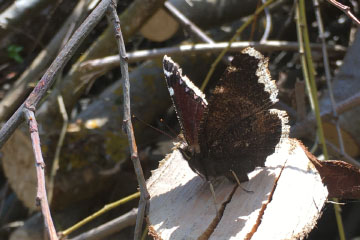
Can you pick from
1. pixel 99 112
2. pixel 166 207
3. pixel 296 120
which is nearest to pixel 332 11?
pixel 296 120

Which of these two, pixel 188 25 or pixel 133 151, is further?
pixel 188 25

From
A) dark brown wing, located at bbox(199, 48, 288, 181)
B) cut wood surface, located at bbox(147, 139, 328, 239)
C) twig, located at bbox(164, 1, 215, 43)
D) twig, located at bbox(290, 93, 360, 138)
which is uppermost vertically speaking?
twig, located at bbox(164, 1, 215, 43)

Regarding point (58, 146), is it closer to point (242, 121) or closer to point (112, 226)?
point (112, 226)

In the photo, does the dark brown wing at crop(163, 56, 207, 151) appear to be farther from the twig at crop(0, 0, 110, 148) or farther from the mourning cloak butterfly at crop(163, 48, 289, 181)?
the twig at crop(0, 0, 110, 148)

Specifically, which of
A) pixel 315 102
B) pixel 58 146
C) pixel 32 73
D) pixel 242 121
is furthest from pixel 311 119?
pixel 32 73

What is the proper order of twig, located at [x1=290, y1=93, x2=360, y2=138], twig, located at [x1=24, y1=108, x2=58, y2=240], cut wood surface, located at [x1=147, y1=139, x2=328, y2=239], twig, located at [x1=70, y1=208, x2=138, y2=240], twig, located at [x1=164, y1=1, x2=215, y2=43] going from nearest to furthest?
twig, located at [x1=24, y1=108, x2=58, y2=240]
cut wood surface, located at [x1=147, y1=139, x2=328, y2=239]
twig, located at [x1=70, y1=208, x2=138, y2=240]
twig, located at [x1=290, y1=93, x2=360, y2=138]
twig, located at [x1=164, y1=1, x2=215, y2=43]

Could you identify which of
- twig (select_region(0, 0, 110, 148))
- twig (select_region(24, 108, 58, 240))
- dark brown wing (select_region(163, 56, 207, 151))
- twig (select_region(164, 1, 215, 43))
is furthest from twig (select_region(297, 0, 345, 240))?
twig (select_region(24, 108, 58, 240))

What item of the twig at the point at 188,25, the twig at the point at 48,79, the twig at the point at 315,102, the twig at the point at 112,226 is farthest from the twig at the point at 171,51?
the twig at the point at 48,79

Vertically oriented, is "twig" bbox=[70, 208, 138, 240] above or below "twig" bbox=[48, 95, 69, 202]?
below
